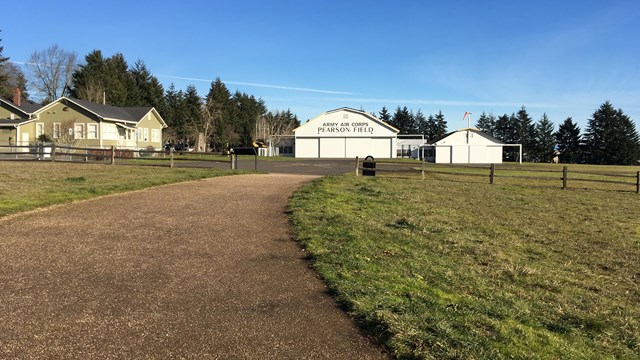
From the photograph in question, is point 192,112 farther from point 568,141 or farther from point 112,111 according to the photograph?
point 568,141

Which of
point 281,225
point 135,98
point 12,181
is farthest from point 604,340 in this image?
point 135,98

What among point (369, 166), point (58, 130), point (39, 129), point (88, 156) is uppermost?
point (39, 129)

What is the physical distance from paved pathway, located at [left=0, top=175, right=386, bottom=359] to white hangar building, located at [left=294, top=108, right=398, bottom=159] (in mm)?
50437

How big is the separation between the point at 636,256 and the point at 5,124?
150ft

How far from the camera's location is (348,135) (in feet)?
191

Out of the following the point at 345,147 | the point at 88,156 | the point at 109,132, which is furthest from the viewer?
the point at 345,147

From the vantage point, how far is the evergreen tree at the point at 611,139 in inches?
2975

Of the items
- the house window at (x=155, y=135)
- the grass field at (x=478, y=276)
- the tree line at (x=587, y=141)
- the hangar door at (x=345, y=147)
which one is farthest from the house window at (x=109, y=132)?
the tree line at (x=587, y=141)

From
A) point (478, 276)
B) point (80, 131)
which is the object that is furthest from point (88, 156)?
point (478, 276)

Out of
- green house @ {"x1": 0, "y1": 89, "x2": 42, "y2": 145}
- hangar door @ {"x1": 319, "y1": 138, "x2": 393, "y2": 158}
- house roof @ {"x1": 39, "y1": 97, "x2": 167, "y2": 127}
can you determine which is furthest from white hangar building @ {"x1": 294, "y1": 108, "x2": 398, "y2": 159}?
green house @ {"x1": 0, "y1": 89, "x2": 42, "y2": 145}

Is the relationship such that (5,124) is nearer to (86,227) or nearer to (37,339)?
(86,227)

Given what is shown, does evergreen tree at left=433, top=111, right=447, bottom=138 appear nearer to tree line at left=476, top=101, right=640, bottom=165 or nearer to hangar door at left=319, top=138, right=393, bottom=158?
tree line at left=476, top=101, right=640, bottom=165

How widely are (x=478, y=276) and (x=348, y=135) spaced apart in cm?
5281

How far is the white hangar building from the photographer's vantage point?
5803 centimetres
